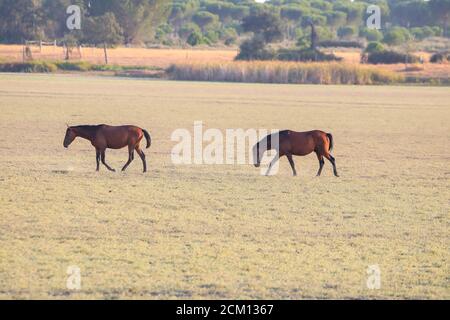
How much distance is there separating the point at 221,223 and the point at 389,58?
6514 cm

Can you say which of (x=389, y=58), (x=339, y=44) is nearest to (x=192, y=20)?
(x=339, y=44)

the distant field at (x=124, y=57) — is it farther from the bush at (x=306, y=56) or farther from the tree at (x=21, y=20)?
the bush at (x=306, y=56)

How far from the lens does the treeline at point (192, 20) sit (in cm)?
9519

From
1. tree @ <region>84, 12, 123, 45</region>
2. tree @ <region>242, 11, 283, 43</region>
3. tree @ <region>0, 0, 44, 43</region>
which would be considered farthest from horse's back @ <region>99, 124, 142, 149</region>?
tree @ <region>0, 0, 44, 43</region>

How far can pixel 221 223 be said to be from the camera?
38.1ft

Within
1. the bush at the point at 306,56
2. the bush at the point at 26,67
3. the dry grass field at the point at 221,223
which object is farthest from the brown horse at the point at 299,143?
the bush at the point at 306,56

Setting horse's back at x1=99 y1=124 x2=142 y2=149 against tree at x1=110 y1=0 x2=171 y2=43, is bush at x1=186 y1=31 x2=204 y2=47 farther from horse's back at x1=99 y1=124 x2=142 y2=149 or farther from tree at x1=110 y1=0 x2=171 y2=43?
horse's back at x1=99 y1=124 x2=142 y2=149

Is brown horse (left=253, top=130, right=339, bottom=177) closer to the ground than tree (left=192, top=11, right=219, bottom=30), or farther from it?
farther from it

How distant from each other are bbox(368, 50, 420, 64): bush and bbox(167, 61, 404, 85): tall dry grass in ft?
51.3

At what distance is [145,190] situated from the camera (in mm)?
14133

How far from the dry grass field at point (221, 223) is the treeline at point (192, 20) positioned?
66.6m

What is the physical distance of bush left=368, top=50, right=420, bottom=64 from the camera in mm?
74125

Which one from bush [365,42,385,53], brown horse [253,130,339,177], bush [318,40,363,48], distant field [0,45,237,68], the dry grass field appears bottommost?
bush [318,40,363,48]

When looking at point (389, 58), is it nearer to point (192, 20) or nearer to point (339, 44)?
point (339, 44)
